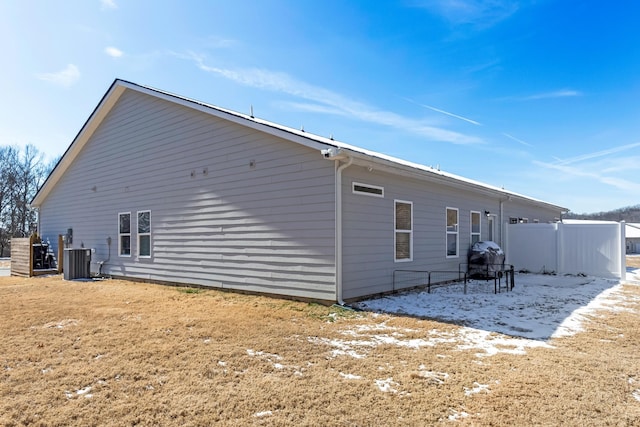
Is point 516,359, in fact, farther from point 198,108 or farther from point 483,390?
point 198,108

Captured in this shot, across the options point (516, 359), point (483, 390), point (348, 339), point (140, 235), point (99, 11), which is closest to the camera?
point (483, 390)

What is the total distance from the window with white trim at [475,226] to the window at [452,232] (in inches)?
47.7

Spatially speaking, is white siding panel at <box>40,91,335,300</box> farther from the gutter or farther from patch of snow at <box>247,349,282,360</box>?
patch of snow at <box>247,349,282,360</box>

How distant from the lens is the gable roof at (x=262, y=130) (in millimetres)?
7100

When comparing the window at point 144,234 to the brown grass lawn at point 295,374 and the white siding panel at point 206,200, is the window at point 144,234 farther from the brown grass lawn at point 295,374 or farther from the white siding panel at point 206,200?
the brown grass lawn at point 295,374

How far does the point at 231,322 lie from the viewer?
578cm

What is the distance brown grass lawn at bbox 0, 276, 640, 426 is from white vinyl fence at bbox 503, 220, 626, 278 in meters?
7.29

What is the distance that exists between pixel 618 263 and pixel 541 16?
791 centimetres

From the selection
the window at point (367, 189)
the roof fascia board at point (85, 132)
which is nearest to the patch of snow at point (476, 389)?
the window at point (367, 189)

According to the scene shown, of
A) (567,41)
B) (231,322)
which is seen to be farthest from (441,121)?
(231,322)

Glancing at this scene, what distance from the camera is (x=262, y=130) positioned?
7.98 meters

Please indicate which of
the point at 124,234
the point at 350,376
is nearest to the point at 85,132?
the point at 124,234

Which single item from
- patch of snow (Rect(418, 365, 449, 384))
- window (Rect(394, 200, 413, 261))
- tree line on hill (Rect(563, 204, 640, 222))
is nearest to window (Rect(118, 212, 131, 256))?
window (Rect(394, 200, 413, 261))

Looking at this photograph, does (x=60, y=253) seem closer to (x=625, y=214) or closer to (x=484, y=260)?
(x=484, y=260)
